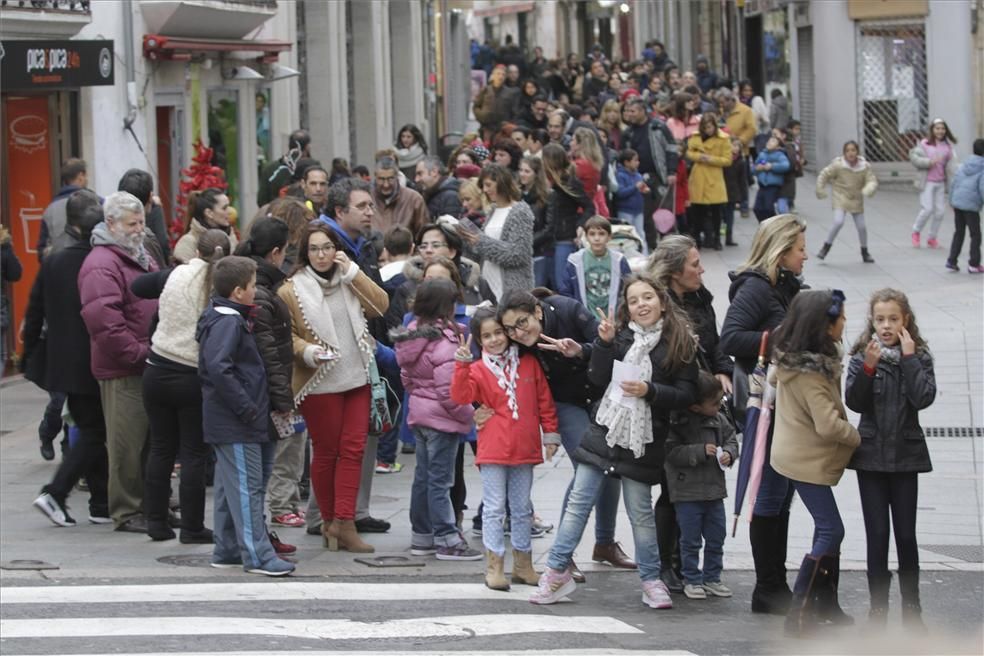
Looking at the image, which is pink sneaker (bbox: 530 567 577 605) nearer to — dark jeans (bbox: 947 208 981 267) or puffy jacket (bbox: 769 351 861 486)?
puffy jacket (bbox: 769 351 861 486)

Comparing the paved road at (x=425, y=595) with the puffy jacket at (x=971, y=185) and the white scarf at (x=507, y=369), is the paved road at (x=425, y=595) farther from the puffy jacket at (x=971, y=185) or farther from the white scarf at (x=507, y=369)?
the puffy jacket at (x=971, y=185)

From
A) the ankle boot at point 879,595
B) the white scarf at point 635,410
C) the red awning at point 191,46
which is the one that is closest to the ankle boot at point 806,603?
the ankle boot at point 879,595

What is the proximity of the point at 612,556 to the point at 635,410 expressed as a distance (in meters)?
1.33

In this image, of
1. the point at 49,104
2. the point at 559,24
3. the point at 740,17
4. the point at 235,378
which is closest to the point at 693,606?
the point at 235,378

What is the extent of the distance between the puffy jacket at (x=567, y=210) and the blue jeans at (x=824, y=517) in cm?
689

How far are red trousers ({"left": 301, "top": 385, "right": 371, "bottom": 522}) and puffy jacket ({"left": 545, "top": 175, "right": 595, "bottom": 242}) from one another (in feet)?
16.8

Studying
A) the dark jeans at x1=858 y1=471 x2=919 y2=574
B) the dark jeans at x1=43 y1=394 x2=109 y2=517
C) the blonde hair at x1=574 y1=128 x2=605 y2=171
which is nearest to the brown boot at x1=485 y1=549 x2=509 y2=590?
the dark jeans at x1=858 y1=471 x2=919 y2=574

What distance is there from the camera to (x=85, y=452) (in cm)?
1086

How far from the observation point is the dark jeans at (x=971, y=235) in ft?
67.9

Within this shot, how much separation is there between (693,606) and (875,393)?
1.47 metres

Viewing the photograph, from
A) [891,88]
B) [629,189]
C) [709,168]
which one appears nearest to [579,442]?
[629,189]

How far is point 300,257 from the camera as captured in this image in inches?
396

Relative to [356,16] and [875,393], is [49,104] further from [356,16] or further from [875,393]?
[356,16]

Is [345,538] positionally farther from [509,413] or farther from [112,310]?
[112,310]
